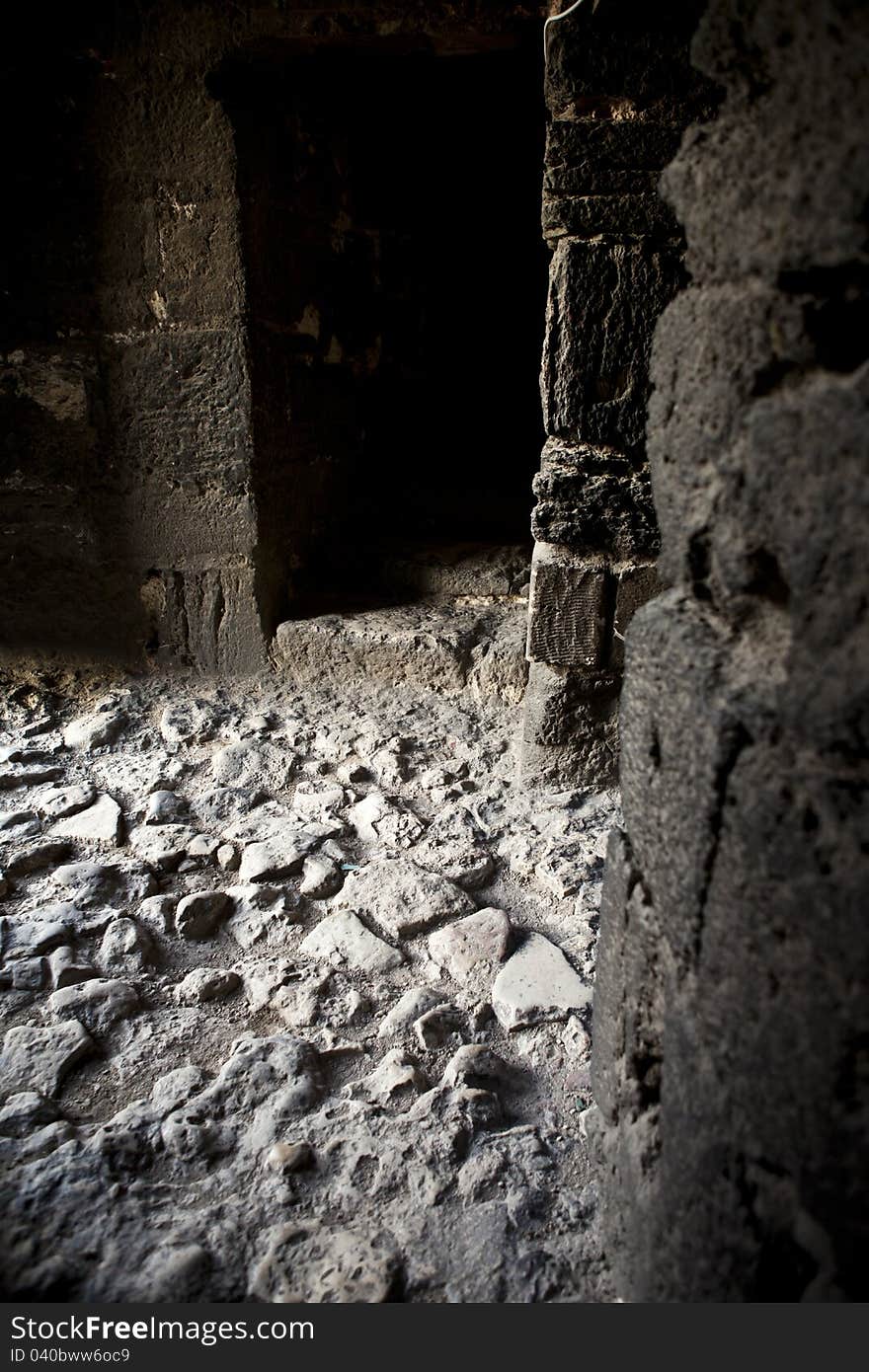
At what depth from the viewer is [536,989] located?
5.99ft

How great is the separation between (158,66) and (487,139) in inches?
80.4

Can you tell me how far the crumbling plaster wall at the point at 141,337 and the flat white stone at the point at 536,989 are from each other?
5.60ft

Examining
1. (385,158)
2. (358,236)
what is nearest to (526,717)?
(358,236)

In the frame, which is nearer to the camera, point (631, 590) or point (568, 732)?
point (631, 590)

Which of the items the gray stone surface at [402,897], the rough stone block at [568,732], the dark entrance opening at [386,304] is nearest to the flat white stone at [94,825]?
the gray stone surface at [402,897]

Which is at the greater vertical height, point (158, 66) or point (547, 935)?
point (158, 66)

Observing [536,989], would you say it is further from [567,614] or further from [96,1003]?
[567,614]

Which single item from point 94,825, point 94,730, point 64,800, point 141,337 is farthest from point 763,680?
point 141,337

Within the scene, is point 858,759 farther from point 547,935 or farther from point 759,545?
point 547,935

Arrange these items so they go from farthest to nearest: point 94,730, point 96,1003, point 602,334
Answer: point 94,730
point 602,334
point 96,1003

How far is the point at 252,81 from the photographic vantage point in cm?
274

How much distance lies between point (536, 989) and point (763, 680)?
117 centimetres

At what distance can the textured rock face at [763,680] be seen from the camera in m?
0.76

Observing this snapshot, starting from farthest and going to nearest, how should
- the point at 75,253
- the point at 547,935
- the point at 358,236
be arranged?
1. the point at 358,236
2. the point at 75,253
3. the point at 547,935
